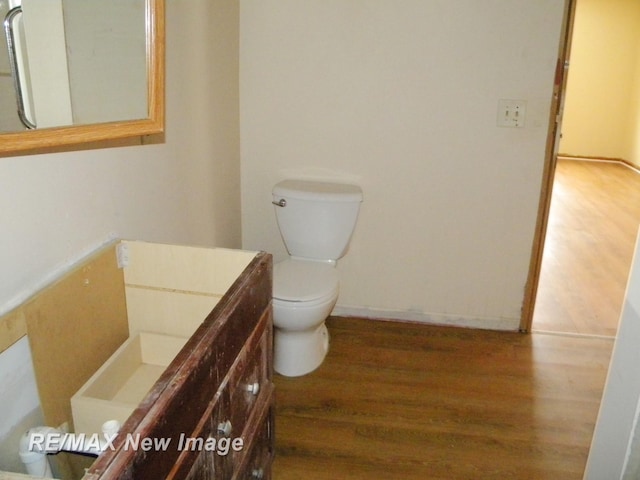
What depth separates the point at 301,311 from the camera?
2.10 m

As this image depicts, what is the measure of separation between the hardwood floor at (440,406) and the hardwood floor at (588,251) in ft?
0.91

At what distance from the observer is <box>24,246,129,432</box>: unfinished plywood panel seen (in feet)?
3.63

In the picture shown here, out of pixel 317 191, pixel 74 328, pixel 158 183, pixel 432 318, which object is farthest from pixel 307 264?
pixel 74 328

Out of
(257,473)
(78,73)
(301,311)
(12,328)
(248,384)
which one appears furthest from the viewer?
(301,311)

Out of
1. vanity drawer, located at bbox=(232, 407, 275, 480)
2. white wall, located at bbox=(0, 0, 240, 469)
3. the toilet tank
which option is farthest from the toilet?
vanity drawer, located at bbox=(232, 407, 275, 480)

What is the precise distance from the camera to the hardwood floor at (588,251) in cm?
291

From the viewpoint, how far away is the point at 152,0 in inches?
51.8

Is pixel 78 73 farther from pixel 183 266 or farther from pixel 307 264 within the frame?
pixel 307 264

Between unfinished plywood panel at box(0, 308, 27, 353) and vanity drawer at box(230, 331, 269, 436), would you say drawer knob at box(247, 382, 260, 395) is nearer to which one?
vanity drawer at box(230, 331, 269, 436)

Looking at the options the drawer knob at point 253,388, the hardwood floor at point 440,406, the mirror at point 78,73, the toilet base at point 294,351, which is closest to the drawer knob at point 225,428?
Result: the drawer knob at point 253,388

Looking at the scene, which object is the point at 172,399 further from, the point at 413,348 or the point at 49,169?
the point at 413,348

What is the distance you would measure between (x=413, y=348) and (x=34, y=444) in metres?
1.86

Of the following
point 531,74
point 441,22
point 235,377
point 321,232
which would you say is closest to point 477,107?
point 531,74

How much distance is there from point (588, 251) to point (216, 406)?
3650 mm
